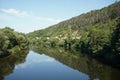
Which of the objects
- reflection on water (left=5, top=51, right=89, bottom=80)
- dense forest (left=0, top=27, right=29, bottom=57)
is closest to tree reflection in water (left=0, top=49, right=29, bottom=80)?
reflection on water (left=5, top=51, right=89, bottom=80)

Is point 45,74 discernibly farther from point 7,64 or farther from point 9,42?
point 9,42

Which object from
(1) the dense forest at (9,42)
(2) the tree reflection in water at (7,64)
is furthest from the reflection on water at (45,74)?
(1) the dense forest at (9,42)

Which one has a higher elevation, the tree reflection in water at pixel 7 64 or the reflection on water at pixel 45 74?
the tree reflection in water at pixel 7 64

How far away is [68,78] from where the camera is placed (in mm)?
47250

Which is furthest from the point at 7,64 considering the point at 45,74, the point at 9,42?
the point at 9,42

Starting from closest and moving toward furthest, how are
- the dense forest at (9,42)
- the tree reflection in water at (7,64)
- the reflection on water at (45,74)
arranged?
the reflection on water at (45,74) < the tree reflection in water at (7,64) < the dense forest at (9,42)

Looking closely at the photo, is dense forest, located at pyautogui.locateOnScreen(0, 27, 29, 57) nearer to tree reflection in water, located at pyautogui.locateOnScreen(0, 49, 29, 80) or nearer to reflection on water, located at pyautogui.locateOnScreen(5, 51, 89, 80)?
tree reflection in water, located at pyautogui.locateOnScreen(0, 49, 29, 80)

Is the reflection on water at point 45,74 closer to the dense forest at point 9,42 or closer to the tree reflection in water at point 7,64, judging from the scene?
the tree reflection in water at point 7,64

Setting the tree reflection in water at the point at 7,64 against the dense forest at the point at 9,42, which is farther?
the dense forest at the point at 9,42

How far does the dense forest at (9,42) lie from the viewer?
237 ft

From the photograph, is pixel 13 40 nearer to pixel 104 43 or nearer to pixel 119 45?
pixel 104 43

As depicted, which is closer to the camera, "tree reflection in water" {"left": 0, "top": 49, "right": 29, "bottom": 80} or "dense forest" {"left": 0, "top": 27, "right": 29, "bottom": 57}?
"tree reflection in water" {"left": 0, "top": 49, "right": 29, "bottom": 80}

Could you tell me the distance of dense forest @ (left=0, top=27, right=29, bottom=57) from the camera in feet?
237

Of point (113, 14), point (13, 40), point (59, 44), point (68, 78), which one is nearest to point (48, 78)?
point (68, 78)
